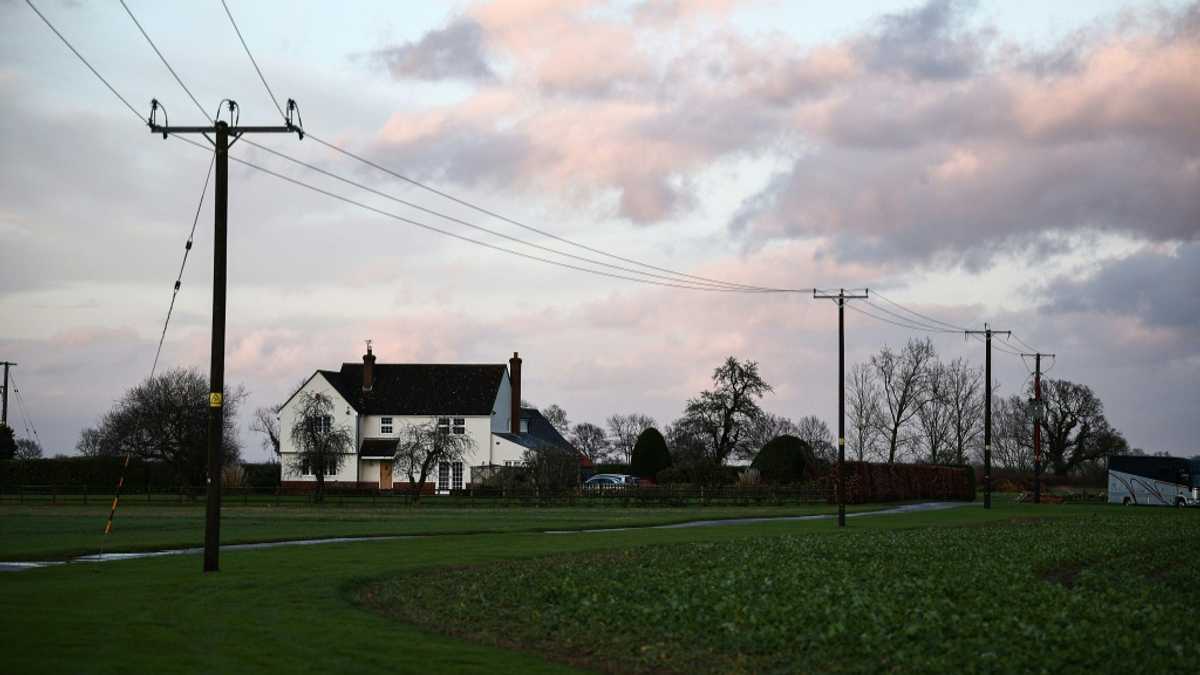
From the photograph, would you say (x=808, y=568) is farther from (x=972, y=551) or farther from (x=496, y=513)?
(x=496, y=513)

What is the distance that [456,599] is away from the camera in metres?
20.8

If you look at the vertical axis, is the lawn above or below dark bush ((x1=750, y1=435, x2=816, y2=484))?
below

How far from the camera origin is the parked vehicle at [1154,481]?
265 feet

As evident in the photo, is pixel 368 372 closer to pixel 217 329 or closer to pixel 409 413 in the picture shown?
pixel 409 413

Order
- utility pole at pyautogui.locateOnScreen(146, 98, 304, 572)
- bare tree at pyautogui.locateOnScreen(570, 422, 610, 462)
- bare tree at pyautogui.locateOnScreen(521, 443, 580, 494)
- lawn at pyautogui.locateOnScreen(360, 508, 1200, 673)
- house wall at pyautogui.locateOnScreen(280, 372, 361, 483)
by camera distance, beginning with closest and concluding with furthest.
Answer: lawn at pyautogui.locateOnScreen(360, 508, 1200, 673) < utility pole at pyautogui.locateOnScreen(146, 98, 304, 572) < bare tree at pyautogui.locateOnScreen(521, 443, 580, 494) < house wall at pyautogui.locateOnScreen(280, 372, 361, 483) < bare tree at pyautogui.locateOnScreen(570, 422, 610, 462)

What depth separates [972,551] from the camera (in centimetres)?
2955

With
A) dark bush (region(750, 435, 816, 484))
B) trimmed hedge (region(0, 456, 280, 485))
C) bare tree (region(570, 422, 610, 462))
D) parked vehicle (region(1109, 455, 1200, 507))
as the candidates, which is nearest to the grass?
trimmed hedge (region(0, 456, 280, 485))

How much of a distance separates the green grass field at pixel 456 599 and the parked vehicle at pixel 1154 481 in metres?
51.5

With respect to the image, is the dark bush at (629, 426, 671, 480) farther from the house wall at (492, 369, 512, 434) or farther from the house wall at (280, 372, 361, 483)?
the house wall at (280, 372, 361, 483)

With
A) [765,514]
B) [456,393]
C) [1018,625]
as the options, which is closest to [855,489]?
[765,514]

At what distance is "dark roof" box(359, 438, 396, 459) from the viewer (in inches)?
3691

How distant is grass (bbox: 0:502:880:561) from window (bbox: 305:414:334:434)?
1333 centimetres

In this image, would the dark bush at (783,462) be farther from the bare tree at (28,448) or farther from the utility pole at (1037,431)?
the bare tree at (28,448)

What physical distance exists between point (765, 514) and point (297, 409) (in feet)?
150
